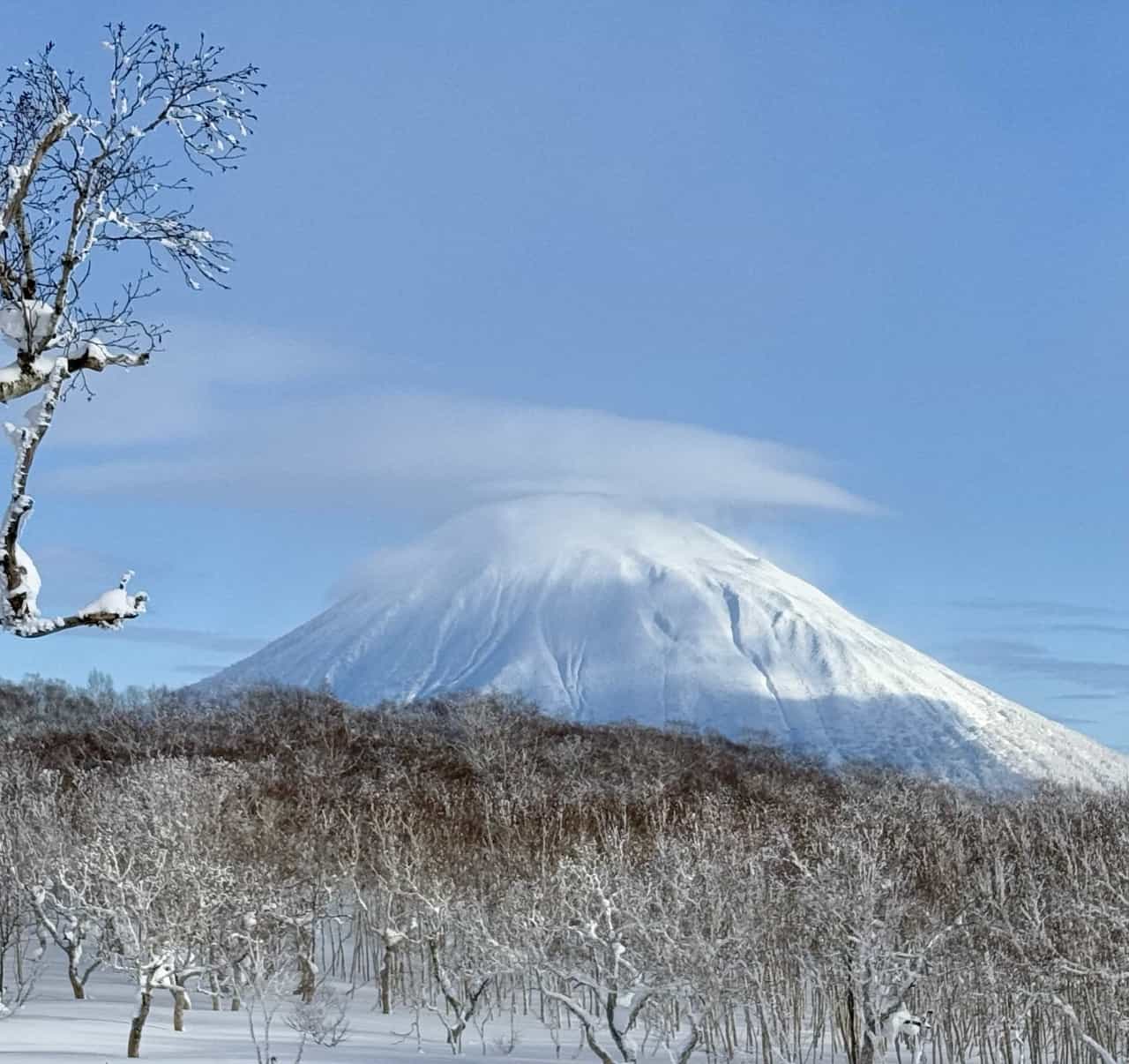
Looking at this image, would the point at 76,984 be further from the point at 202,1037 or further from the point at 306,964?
the point at 202,1037

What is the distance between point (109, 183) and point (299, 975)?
4266 centimetres

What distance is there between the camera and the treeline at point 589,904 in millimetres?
32125

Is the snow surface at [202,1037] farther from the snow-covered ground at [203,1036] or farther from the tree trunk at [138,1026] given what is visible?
the tree trunk at [138,1026]

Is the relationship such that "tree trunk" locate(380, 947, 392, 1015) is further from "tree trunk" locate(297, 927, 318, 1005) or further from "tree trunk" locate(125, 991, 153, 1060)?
"tree trunk" locate(125, 991, 153, 1060)

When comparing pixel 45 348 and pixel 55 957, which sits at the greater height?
pixel 45 348

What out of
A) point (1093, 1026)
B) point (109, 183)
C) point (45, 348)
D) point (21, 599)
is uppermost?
point (109, 183)

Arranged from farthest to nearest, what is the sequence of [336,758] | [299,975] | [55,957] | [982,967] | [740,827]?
1. [336,758]
2. [740,827]
3. [55,957]
4. [299,975]
5. [982,967]

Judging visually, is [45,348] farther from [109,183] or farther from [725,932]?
[725,932]

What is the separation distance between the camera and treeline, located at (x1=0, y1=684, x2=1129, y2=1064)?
32.1m

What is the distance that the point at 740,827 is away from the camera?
6197 cm

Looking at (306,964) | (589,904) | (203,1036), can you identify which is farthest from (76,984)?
(589,904)

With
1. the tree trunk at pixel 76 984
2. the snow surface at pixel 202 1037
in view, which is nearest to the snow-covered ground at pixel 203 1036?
the snow surface at pixel 202 1037

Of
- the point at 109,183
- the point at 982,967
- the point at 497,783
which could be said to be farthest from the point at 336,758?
the point at 109,183

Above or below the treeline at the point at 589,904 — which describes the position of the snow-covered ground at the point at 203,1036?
below
